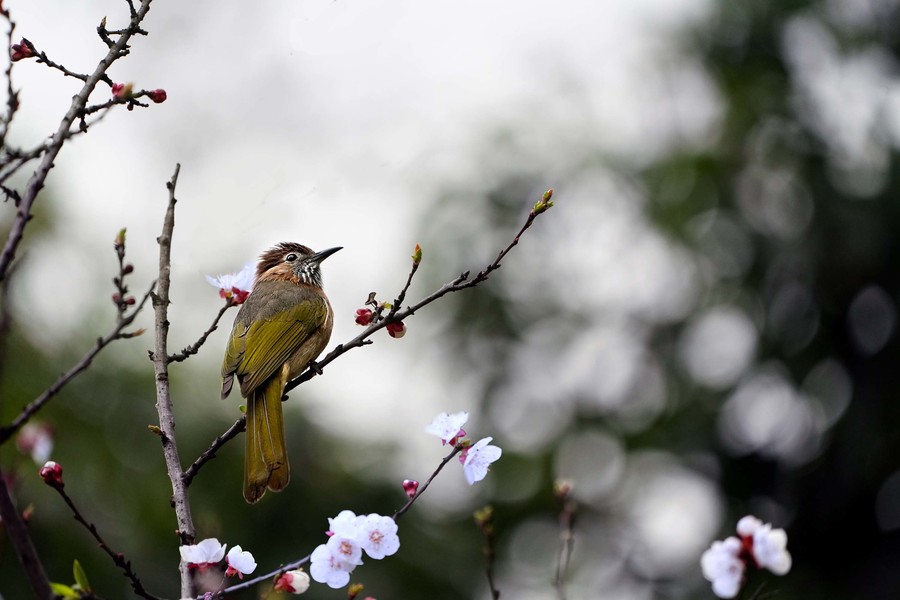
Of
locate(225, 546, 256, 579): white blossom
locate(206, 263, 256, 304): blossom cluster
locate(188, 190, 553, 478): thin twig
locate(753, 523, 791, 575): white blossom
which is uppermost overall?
locate(206, 263, 256, 304): blossom cluster

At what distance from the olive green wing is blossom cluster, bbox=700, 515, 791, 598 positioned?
195 cm

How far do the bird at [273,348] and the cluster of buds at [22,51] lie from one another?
1233mm

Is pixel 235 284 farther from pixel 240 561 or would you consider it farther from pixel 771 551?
pixel 771 551

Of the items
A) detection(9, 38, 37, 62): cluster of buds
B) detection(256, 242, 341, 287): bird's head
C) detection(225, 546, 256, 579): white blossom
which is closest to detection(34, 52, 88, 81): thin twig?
detection(9, 38, 37, 62): cluster of buds

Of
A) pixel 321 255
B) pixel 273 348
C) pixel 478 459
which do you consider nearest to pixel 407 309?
pixel 478 459

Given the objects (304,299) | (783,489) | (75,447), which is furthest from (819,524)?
(304,299)

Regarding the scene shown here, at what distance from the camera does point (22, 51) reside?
2.50 m

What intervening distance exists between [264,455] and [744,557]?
1.57 m

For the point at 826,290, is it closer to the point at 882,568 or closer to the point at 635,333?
the point at 635,333

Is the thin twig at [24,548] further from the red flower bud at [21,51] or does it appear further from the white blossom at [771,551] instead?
the red flower bud at [21,51]

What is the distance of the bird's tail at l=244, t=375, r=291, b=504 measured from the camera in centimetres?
294

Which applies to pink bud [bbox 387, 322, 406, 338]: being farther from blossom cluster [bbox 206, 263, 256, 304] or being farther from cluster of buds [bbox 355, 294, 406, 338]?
blossom cluster [bbox 206, 263, 256, 304]

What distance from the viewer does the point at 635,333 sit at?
42.8ft

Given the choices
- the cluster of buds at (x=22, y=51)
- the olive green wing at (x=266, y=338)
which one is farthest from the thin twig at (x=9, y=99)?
the olive green wing at (x=266, y=338)
